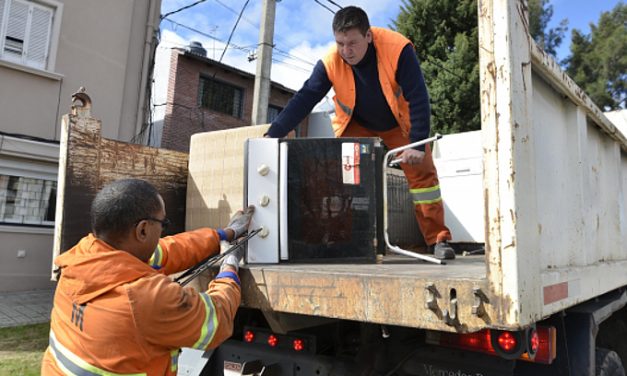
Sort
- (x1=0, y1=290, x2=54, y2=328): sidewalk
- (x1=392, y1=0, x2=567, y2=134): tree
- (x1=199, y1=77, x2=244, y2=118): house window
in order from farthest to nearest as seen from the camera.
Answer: (x1=199, y1=77, x2=244, y2=118): house window
(x1=392, y1=0, x2=567, y2=134): tree
(x1=0, y1=290, x2=54, y2=328): sidewalk

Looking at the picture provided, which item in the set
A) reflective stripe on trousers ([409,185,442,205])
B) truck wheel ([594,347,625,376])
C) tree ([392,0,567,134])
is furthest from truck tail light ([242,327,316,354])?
tree ([392,0,567,134])

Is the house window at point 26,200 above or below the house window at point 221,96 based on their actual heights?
below

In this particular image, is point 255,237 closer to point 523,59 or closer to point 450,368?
point 450,368

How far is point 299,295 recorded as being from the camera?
188 cm

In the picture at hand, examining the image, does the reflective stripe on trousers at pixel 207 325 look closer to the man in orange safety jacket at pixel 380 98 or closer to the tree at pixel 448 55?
the man in orange safety jacket at pixel 380 98

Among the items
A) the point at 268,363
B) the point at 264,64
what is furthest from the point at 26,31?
the point at 268,363

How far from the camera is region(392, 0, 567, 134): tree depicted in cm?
1259

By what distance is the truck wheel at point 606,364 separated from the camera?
2.28 metres

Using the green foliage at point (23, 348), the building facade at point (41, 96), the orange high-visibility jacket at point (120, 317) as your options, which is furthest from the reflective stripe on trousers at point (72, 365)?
the building facade at point (41, 96)

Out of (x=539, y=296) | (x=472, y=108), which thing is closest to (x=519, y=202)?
(x=539, y=296)

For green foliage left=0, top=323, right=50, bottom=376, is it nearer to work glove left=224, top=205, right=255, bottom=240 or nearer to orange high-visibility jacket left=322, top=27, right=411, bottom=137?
work glove left=224, top=205, right=255, bottom=240

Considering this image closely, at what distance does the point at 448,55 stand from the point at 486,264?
484 inches

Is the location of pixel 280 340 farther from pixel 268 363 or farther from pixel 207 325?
pixel 207 325

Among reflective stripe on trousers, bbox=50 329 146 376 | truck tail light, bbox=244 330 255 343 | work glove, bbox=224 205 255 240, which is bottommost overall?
truck tail light, bbox=244 330 255 343
